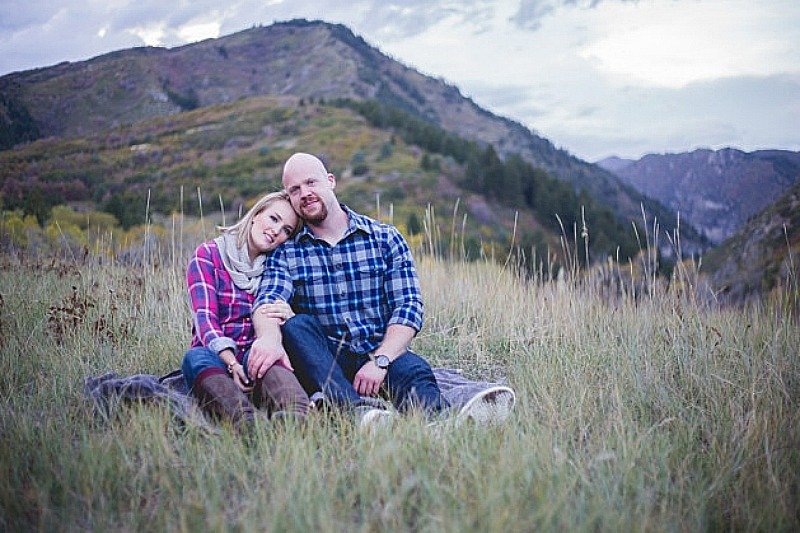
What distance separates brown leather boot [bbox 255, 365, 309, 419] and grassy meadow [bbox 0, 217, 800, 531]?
0.34ft

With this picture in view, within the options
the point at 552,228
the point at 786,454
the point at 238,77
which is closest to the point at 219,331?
the point at 786,454

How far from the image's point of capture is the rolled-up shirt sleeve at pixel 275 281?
9.77ft

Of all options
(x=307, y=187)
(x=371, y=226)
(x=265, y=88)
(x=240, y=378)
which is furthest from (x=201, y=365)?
(x=265, y=88)

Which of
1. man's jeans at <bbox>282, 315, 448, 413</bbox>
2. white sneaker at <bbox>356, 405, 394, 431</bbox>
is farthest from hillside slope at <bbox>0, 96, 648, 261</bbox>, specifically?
white sneaker at <bbox>356, 405, 394, 431</bbox>

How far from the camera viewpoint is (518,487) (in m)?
1.95

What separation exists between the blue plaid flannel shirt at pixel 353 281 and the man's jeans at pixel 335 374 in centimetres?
16

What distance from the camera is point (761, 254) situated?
945 cm

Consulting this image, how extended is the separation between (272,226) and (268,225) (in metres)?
0.02

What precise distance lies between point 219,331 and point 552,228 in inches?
1179

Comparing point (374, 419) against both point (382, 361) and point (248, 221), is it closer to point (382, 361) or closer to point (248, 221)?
point (382, 361)

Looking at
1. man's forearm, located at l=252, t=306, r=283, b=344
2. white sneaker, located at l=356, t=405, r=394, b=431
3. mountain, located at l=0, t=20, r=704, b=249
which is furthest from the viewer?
mountain, located at l=0, t=20, r=704, b=249

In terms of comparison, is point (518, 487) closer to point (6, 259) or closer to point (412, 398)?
point (412, 398)

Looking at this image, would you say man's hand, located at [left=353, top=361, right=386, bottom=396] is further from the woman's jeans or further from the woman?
the woman's jeans

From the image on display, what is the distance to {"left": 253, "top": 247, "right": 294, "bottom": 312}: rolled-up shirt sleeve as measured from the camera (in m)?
2.98
